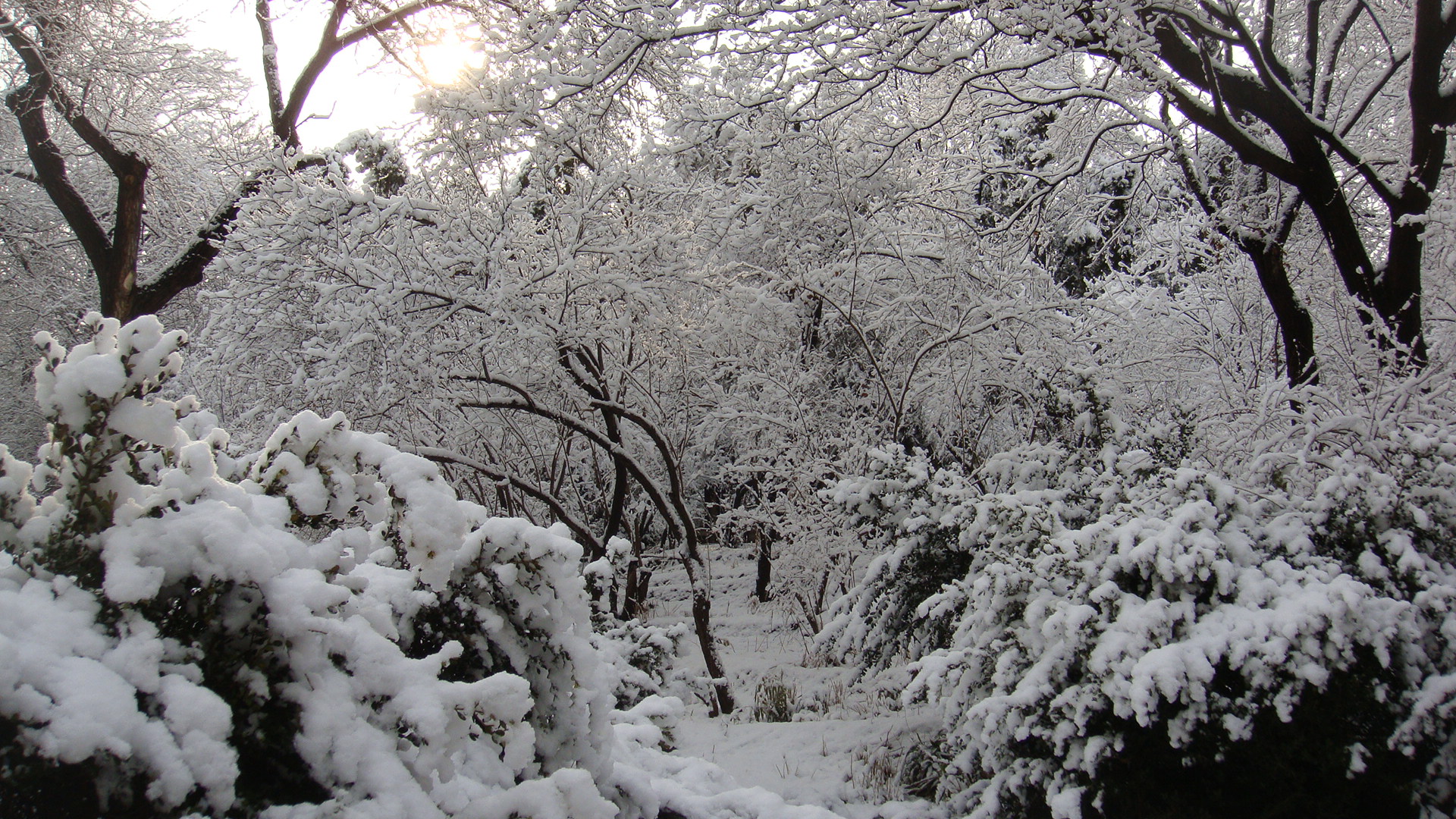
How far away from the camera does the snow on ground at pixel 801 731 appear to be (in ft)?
13.9

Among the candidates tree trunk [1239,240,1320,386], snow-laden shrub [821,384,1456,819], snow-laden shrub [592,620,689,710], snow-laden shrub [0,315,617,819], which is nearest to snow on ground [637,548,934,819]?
snow-laden shrub [592,620,689,710]

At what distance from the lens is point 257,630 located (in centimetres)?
142

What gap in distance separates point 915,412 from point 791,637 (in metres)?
2.77

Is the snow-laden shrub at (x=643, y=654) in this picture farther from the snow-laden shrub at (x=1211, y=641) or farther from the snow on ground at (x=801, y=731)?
the snow-laden shrub at (x=1211, y=641)

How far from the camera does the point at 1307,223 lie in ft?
25.8

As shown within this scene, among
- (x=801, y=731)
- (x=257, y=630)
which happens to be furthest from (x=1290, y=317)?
(x=257, y=630)

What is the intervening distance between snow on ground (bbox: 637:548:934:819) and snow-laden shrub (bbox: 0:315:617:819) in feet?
3.26

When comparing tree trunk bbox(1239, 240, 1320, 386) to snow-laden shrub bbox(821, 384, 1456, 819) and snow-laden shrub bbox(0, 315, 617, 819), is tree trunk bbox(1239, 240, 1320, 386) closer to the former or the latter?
snow-laden shrub bbox(821, 384, 1456, 819)

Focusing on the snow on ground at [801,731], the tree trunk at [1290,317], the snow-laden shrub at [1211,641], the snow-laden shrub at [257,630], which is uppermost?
the tree trunk at [1290,317]

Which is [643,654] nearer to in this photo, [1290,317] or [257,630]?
[257,630]

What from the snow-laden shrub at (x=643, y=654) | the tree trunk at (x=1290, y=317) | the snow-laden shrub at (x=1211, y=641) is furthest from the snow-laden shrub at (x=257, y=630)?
the tree trunk at (x=1290, y=317)

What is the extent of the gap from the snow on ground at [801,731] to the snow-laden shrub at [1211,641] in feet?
1.96

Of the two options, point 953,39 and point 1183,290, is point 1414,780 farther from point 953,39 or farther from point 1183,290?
point 1183,290

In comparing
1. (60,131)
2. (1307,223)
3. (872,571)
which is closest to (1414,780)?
(872,571)
